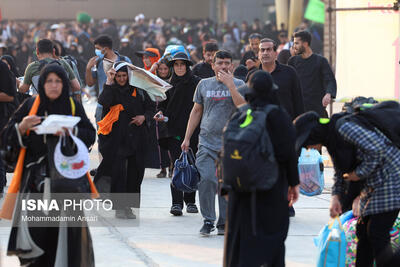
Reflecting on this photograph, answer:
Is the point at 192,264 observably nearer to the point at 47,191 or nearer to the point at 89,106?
the point at 47,191

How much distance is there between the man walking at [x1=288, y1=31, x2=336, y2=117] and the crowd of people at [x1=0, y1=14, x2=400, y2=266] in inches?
0.5

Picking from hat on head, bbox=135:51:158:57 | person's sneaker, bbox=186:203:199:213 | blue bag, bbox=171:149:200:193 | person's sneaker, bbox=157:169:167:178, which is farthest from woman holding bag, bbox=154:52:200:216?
hat on head, bbox=135:51:158:57

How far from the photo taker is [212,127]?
26.8 ft

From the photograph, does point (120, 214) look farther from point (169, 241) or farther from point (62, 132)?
point (62, 132)

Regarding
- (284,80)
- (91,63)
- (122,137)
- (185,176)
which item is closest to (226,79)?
(284,80)

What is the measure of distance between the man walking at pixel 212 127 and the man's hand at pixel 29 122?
101 inches

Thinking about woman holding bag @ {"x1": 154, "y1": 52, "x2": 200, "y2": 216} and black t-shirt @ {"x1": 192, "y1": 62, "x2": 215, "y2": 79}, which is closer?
woman holding bag @ {"x1": 154, "y1": 52, "x2": 200, "y2": 216}

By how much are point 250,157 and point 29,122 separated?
1505mm

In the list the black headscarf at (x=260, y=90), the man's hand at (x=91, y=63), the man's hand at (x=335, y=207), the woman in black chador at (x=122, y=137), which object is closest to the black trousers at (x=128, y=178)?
the woman in black chador at (x=122, y=137)

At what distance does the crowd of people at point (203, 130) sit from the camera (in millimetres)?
5547

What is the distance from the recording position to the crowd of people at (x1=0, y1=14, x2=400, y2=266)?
218 inches

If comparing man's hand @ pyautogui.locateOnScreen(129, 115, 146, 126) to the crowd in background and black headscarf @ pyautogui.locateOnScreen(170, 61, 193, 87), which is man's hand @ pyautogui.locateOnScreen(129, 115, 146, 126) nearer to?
black headscarf @ pyautogui.locateOnScreen(170, 61, 193, 87)

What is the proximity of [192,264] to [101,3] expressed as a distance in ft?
159

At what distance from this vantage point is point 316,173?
873 cm
